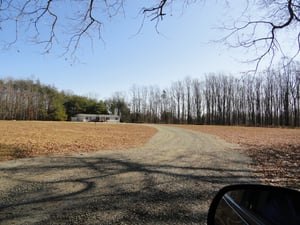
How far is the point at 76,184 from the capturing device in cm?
630

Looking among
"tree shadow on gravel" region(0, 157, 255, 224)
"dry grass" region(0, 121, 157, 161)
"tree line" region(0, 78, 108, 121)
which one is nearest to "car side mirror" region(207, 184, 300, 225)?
"tree shadow on gravel" region(0, 157, 255, 224)

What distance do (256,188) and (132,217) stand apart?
270cm

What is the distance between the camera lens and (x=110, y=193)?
5.51 m

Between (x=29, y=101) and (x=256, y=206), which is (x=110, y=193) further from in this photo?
(x=29, y=101)

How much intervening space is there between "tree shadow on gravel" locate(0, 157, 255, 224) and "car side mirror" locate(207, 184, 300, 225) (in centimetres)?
202

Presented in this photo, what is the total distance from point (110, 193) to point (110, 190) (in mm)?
229

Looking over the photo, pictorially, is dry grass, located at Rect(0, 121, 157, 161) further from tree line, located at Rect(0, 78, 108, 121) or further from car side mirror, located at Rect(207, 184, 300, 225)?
tree line, located at Rect(0, 78, 108, 121)

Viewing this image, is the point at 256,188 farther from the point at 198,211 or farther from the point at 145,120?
the point at 145,120

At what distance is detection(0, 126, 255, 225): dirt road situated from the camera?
422cm

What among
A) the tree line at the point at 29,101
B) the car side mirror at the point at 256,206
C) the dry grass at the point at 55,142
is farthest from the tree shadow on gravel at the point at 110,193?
the tree line at the point at 29,101

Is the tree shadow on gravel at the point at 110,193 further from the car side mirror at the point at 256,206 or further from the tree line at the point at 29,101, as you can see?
the tree line at the point at 29,101

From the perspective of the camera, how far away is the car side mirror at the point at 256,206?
62.1 inches

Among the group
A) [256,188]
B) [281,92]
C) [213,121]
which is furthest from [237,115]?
[256,188]

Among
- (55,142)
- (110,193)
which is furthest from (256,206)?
(55,142)
